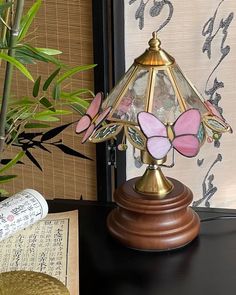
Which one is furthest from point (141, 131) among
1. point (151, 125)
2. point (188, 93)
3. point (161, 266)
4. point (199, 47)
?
point (199, 47)

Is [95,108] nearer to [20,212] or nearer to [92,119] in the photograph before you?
[92,119]

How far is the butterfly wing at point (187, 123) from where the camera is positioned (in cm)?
101

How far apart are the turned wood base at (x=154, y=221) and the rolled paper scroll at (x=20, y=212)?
0.46ft

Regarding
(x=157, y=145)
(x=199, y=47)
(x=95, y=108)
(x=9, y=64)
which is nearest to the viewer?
(x=9, y=64)

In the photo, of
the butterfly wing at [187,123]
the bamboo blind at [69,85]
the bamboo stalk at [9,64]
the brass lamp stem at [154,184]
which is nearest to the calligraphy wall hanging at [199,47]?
the bamboo blind at [69,85]

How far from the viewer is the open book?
42.5 inches

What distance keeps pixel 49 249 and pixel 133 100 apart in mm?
292

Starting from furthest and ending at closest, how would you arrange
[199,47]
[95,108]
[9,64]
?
[199,47] < [95,108] < [9,64]

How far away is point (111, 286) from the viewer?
3.45 ft

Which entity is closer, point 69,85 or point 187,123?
point 187,123

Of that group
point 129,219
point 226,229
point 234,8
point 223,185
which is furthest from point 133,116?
point 223,185

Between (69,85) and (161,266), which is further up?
(69,85)

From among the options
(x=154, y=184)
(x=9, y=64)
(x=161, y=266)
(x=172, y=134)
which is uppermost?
(x=9, y=64)

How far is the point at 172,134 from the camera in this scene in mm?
1017
